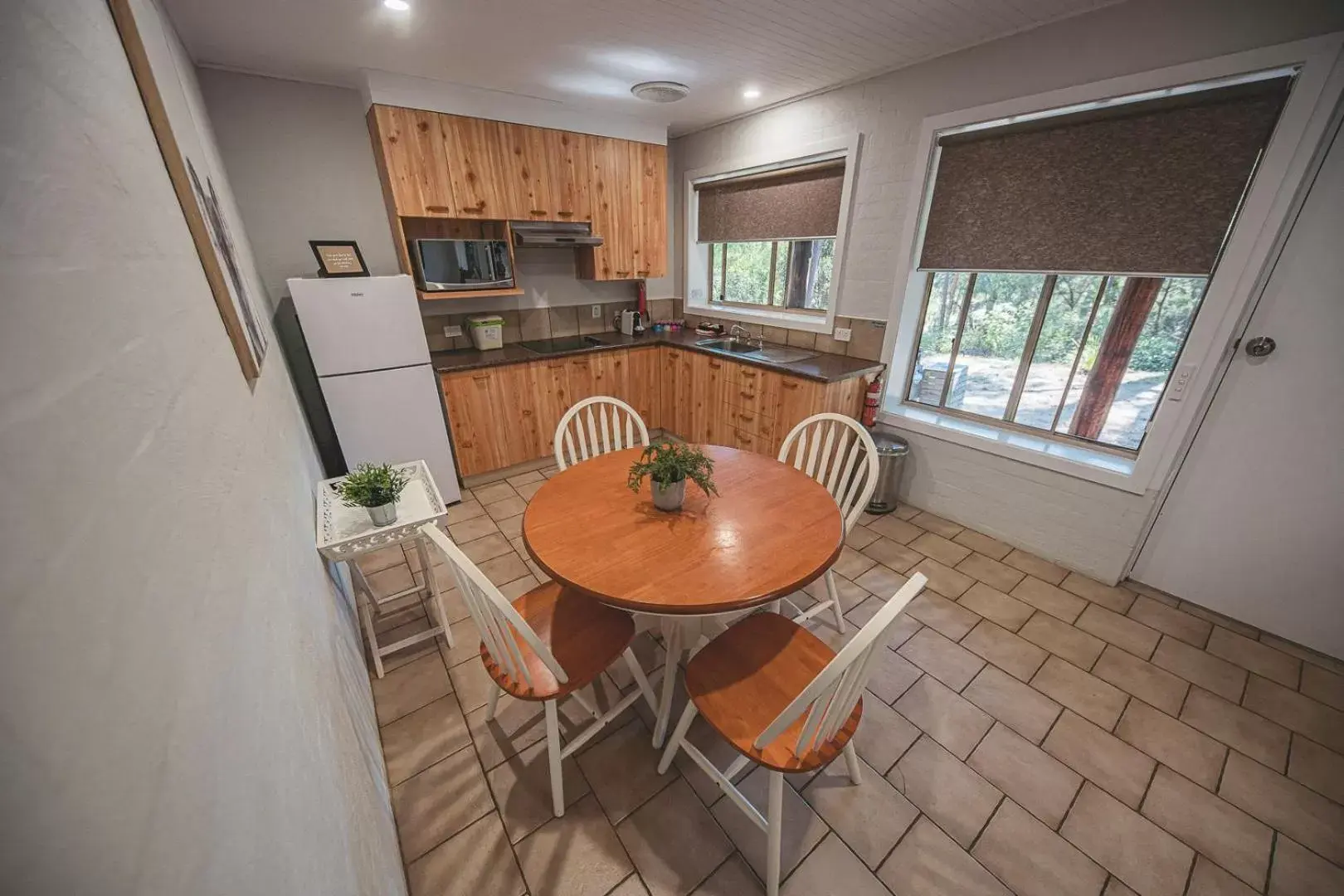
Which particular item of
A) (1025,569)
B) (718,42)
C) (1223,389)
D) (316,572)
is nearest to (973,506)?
(1025,569)

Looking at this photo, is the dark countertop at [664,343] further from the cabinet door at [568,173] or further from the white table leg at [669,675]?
the white table leg at [669,675]

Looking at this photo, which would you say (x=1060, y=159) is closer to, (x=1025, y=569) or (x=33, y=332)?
(x=1025, y=569)

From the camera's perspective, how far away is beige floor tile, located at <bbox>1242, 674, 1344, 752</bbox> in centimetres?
162

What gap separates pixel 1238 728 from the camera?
165 centimetres

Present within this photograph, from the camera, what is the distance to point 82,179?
55 centimetres

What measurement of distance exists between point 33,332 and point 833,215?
134 inches

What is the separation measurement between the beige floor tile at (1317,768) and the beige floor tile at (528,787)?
2.34 m

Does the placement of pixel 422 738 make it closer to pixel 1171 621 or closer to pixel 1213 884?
pixel 1213 884

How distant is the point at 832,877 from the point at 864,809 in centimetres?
23

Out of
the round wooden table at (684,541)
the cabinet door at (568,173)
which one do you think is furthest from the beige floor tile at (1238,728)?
the cabinet door at (568,173)

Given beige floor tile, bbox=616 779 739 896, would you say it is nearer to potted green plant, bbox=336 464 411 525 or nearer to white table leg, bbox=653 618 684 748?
white table leg, bbox=653 618 684 748

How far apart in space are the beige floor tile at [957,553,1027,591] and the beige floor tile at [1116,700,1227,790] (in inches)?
26.6

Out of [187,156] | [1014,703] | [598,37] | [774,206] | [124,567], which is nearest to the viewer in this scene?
[124,567]

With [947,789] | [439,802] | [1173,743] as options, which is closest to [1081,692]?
[1173,743]
